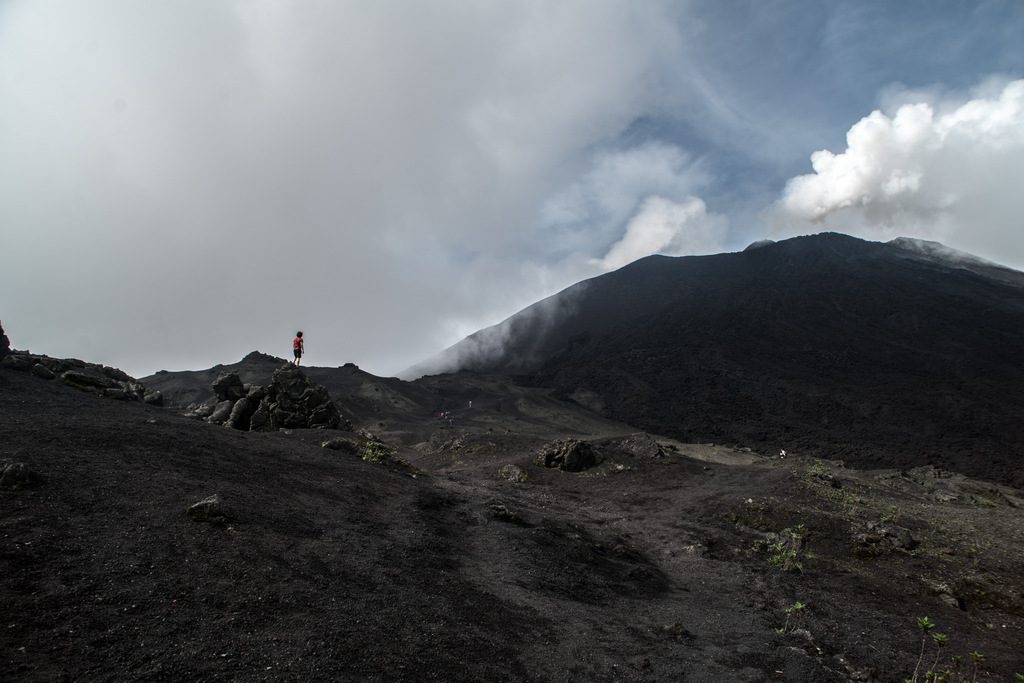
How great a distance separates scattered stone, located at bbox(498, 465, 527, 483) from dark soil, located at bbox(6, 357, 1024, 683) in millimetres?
2159

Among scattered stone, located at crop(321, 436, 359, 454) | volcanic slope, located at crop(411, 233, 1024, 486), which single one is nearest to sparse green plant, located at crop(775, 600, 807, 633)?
scattered stone, located at crop(321, 436, 359, 454)

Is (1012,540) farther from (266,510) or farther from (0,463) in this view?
(0,463)

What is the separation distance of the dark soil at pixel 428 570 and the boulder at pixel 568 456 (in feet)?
10.8

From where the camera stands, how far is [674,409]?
185ft

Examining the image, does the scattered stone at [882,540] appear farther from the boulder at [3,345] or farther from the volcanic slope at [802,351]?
the volcanic slope at [802,351]

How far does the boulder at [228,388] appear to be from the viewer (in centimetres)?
2250

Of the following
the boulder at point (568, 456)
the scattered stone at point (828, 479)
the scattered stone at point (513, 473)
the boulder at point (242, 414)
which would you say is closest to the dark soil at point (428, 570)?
the scattered stone at point (828, 479)

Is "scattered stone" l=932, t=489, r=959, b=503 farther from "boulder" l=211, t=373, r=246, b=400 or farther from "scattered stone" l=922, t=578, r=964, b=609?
"boulder" l=211, t=373, r=246, b=400

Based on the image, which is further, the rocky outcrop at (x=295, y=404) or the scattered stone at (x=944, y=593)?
the rocky outcrop at (x=295, y=404)

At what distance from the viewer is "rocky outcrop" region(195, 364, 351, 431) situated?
66.2 ft

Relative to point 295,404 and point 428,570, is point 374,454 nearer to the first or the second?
point 295,404

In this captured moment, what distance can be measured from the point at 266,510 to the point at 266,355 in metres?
65.3

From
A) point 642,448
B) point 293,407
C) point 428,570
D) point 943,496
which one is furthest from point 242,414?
point 943,496

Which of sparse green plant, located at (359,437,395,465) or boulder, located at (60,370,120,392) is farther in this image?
sparse green plant, located at (359,437,395,465)
